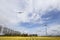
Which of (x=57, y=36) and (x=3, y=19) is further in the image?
(x=3, y=19)

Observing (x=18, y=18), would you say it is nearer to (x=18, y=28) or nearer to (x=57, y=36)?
(x=18, y=28)

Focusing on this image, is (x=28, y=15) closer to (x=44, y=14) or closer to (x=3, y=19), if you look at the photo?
(x=44, y=14)

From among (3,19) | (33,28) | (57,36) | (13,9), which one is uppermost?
(13,9)

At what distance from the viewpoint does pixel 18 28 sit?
9.48 ft

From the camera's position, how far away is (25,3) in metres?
2.91

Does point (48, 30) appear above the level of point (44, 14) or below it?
below

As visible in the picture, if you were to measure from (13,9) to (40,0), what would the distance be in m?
0.58

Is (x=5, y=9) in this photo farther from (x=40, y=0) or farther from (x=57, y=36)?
(x=57, y=36)

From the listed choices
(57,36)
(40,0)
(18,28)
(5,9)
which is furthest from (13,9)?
(57,36)

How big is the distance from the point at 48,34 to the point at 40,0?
2.34 feet

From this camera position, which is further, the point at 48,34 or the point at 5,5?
the point at 5,5

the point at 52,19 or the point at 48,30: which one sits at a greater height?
the point at 52,19

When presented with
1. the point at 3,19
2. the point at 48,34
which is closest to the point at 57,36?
the point at 48,34

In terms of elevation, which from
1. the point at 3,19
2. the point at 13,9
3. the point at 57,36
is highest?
the point at 13,9
